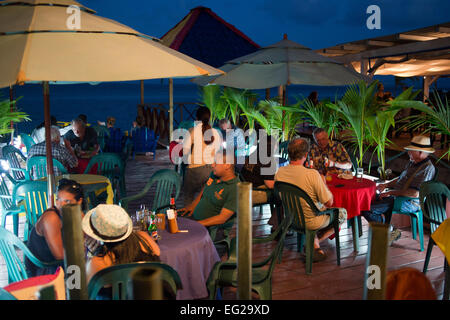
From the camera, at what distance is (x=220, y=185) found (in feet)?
12.0

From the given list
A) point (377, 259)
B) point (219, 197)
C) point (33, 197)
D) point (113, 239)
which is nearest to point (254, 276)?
point (219, 197)

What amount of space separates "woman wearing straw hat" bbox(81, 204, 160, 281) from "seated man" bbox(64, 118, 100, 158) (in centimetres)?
392

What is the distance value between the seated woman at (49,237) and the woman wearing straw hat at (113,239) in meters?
0.45

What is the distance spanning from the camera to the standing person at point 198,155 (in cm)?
481

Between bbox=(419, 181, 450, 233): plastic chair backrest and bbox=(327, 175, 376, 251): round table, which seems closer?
bbox=(419, 181, 450, 233): plastic chair backrest

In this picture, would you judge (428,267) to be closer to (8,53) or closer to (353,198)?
(353,198)

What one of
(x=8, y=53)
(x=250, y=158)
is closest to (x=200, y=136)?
(x=250, y=158)

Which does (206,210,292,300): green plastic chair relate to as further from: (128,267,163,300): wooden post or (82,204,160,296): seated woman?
(128,267,163,300): wooden post

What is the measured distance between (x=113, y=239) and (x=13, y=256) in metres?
0.89

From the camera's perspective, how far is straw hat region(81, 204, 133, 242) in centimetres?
230

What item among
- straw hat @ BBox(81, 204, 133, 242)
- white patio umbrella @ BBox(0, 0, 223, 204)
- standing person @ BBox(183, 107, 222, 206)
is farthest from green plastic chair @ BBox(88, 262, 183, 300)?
standing person @ BBox(183, 107, 222, 206)

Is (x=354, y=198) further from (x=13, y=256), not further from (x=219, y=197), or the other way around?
(x=13, y=256)

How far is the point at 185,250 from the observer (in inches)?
112
